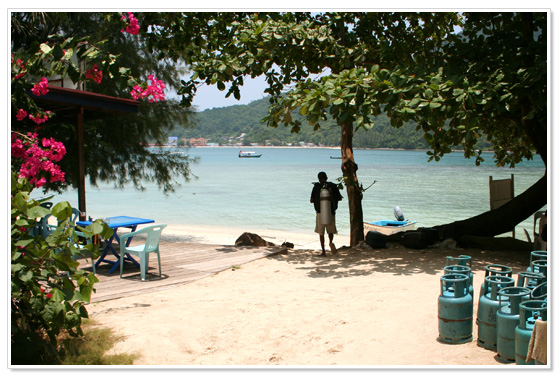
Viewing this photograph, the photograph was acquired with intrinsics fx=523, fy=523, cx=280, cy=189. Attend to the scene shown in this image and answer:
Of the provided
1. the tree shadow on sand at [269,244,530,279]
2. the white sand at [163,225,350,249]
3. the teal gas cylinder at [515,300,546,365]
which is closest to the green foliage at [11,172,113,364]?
the teal gas cylinder at [515,300,546,365]

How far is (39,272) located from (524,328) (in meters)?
3.31

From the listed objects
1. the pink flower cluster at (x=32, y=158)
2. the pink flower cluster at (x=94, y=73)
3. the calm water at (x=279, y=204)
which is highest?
the pink flower cluster at (x=94, y=73)

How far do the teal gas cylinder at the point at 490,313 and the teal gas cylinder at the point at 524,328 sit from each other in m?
0.43

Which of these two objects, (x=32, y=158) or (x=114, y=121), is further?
(x=114, y=121)

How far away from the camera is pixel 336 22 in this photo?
1038cm

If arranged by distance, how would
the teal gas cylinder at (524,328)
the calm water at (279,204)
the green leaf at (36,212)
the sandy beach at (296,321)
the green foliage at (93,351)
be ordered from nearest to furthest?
the green leaf at (36,212) < the teal gas cylinder at (524,328) < the green foliage at (93,351) < the sandy beach at (296,321) < the calm water at (279,204)

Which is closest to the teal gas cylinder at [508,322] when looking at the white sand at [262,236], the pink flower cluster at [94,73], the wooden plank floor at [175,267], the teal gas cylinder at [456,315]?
the teal gas cylinder at [456,315]

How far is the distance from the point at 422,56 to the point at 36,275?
8834 millimetres

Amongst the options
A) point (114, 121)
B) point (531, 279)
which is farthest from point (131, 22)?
point (114, 121)

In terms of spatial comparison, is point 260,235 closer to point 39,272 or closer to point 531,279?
point 531,279

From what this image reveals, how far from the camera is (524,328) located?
355cm

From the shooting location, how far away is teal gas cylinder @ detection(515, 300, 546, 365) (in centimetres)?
352

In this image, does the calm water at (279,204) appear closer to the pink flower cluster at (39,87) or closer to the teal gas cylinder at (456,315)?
the teal gas cylinder at (456,315)

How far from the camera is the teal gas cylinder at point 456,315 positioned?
4.28m
